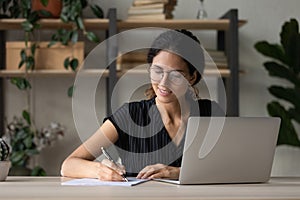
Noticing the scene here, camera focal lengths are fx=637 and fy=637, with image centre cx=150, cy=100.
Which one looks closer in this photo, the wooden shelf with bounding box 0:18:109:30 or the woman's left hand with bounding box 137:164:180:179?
the woman's left hand with bounding box 137:164:180:179

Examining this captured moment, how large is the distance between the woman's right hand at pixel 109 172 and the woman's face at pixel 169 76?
0.39 meters

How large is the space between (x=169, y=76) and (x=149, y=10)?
4.86 ft

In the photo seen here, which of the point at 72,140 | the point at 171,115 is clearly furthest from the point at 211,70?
the point at 171,115

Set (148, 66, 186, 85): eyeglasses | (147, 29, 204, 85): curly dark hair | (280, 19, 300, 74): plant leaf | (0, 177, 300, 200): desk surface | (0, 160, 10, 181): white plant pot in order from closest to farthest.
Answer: (0, 177, 300, 200): desk surface
(0, 160, 10, 181): white plant pot
(148, 66, 186, 85): eyeglasses
(147, 29, 204, 85): curly dark hair
(280, 19, 300, 74): plant leaf

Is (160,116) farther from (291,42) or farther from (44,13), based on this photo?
(291,42)

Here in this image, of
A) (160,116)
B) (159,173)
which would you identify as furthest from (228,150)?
(160,116)

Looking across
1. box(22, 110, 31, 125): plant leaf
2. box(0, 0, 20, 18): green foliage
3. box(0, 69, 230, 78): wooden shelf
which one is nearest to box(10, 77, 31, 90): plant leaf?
box(0, 69, 230, 78): wooden shelf

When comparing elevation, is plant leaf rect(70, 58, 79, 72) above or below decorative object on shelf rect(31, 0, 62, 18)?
below

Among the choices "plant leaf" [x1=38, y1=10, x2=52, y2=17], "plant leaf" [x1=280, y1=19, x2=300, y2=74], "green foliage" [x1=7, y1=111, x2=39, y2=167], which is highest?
"plant leaf" [x1=38, y1=10, x2=52, y2=17]

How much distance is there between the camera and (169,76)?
236 centimetres

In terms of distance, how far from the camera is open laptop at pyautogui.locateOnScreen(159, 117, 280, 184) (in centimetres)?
181

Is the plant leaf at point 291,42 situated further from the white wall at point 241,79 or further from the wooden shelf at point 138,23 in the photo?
the wooden shelf at point 138,23

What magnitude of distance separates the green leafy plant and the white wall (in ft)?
1.04

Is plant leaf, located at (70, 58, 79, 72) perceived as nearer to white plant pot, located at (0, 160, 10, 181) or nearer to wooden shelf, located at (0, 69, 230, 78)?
wooden shelf, located at (0, 69, 230, 78)
